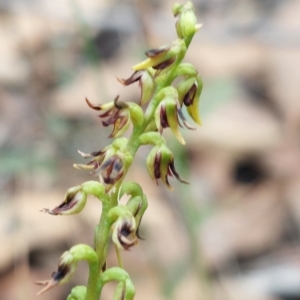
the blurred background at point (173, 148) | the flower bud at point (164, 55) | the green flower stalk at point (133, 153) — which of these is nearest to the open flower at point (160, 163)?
the green flower stalk at point (133, 153)

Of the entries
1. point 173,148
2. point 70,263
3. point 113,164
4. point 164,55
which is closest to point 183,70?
point 164,55

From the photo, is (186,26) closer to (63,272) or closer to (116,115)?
(116,115)

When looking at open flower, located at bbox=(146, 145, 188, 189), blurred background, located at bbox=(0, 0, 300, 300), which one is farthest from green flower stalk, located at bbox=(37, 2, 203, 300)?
blurred background, located at bbox=(0, 0, 300, 300)

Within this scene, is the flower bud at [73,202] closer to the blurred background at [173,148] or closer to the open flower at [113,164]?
the open flower at [113,164]

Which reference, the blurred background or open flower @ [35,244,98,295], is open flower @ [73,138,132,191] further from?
the blurred background

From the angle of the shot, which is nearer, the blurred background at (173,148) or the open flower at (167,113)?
the open flower at (167,113)

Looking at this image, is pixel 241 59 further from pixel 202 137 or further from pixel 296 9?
pixel 202 137

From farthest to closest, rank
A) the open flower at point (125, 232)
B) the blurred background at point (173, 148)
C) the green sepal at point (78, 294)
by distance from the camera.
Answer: the blurred background at point (173, 148) → the green sepal at point (78, 294) → the open flower at point (125, 232)
